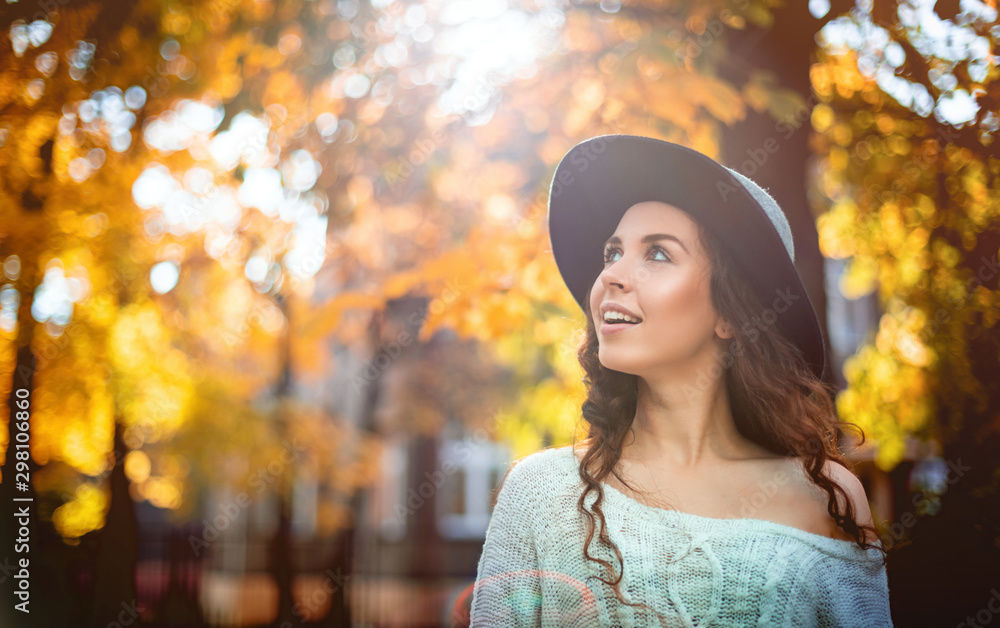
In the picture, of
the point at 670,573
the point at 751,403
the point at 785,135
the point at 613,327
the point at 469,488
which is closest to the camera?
the point at 670,573

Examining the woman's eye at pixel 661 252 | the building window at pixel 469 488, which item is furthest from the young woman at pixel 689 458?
the building window at pixel 469 488

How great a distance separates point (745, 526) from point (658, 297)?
630 millimetres

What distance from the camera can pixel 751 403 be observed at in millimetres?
1907

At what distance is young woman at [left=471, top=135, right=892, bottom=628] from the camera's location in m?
1.67

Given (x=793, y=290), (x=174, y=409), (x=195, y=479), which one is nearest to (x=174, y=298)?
(x=174, y=409)

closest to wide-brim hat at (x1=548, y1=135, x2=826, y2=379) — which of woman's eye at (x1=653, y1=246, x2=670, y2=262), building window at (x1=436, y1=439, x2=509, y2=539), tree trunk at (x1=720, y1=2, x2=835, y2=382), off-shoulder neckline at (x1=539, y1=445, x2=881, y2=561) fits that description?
woman's eye at (x1=653, y1=246, x2=670, y2=262)

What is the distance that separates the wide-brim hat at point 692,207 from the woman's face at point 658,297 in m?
0.08

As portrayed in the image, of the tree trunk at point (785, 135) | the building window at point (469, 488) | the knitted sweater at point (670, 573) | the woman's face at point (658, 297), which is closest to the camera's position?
the knitted sweater at point (670, 573)

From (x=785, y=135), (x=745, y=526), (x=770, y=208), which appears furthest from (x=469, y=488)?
(x=770, y=208)

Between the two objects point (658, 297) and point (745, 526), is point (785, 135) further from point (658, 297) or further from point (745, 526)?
point (745, 526)

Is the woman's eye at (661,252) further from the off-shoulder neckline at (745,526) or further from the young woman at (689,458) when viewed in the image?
the off-shoulder neckline at (745,526)

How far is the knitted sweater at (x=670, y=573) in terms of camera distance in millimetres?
1636

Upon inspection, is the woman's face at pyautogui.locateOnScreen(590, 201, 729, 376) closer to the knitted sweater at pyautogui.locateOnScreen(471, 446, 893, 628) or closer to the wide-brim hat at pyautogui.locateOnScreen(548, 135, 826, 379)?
the wide-brim hat at pyautogui.locateOnScreen(548, 135, 826, 379)

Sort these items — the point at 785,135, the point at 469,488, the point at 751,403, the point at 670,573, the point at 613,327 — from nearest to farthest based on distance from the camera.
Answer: the point at 670,573
the point at 613,327
the point at 751,403
the point at 785,135
the point at 469,488
